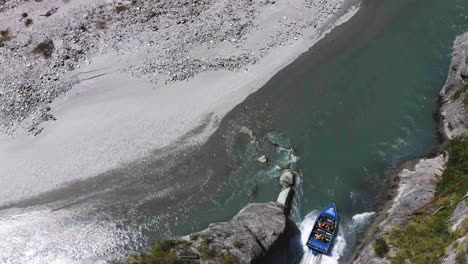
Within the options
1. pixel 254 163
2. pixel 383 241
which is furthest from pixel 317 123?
pixel 383 241

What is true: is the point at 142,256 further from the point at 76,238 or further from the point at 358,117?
the point at 358,117

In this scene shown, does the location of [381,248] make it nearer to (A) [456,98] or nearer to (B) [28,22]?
(A) [456,98]

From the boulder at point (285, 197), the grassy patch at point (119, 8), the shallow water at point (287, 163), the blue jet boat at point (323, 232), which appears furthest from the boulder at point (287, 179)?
the grassy patch at point (119, 8)

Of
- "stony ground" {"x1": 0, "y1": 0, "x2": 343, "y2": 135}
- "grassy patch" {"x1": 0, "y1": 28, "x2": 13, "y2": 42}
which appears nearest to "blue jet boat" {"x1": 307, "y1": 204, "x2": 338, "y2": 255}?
"stony ground" {"x1": 0, "y1": 0, "x2": 343, "y2": 135}

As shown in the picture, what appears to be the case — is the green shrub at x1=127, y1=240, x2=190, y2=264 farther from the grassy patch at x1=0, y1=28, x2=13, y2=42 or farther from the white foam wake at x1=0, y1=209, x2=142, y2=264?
the grassy patch at x1=0, y1=28, x2=13, y2=42

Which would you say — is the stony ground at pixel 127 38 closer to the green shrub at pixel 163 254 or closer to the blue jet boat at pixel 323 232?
the blue jet boat at pixel 323 232

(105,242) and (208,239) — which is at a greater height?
(208,239)

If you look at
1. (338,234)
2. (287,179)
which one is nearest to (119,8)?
(287,179)
